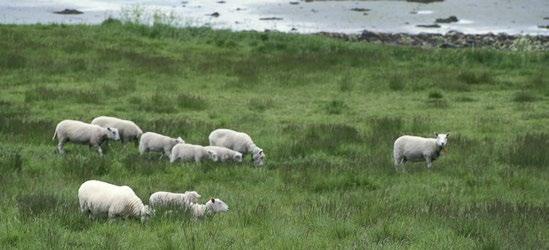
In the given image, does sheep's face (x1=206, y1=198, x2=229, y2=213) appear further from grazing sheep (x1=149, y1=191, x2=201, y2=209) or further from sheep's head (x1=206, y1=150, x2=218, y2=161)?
sheep's head (x1=206, y1=150, x2=218, y2=161)

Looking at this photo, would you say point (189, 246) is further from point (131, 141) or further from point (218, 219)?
point (131, 141)

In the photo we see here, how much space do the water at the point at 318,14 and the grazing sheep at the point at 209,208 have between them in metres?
40.1

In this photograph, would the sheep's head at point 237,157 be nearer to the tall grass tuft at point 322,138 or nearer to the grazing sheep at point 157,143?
the grazing sheep at point 157,143

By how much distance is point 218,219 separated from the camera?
970 centimetres

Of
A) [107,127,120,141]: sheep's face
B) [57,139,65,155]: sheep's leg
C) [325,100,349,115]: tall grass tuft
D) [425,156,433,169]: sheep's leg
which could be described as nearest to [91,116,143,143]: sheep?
[107,127,120,141]: sheep's face

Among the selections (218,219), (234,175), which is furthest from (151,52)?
(218,219)

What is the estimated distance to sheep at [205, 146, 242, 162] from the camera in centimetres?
1523

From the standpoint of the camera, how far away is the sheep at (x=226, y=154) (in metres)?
15.2

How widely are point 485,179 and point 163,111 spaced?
1111 cm

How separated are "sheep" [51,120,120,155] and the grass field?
473 mm

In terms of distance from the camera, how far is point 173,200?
34.4ft

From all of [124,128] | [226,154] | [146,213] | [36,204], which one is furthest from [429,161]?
[36,204]

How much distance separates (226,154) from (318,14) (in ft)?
174

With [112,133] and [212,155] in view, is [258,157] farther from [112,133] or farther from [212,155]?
[112,133]
